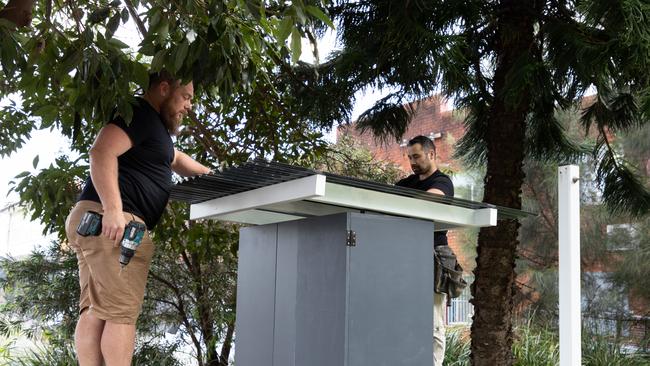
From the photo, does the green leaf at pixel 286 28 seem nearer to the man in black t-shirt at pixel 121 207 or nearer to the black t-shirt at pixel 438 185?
the man in black t-shirt at pixel 121 207

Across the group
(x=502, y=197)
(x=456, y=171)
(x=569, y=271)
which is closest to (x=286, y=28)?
(x=569, y=271)

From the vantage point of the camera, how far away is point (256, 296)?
121 inches

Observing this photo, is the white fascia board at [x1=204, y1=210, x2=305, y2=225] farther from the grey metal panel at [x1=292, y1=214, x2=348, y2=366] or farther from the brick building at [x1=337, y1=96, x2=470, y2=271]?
the brick building at [x1=337, y1=96, x2=470, y2=271]

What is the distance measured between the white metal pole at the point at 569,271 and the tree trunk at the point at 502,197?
6.93 feet

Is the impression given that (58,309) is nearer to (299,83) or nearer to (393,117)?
(299,83)

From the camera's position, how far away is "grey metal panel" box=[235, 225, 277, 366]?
9.73ft

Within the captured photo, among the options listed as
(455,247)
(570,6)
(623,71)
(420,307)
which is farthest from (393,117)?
(455,247)

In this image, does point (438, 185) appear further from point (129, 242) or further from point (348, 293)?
point (129, 242)

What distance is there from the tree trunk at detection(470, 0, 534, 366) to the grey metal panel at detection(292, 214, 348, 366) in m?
2.58

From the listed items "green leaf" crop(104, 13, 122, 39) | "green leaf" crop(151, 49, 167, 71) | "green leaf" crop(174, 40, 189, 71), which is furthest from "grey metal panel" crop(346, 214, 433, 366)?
"green leaf" crop(104, 13, 122, 39)

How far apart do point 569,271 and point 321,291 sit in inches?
37.3

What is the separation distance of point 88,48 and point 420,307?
1625mm

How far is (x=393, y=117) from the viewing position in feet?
19.6

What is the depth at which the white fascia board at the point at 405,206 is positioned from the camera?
8.38ft
